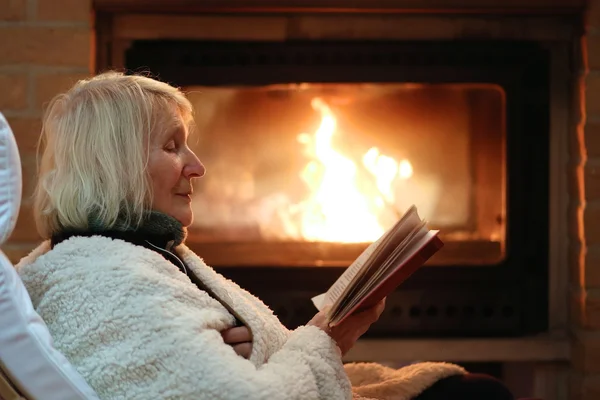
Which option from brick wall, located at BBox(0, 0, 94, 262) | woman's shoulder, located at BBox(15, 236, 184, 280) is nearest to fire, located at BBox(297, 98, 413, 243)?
brick wall, located at BBox(0, 0, 94, 262)

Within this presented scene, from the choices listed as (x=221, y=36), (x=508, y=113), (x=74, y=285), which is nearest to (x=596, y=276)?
(x=508, y=113)

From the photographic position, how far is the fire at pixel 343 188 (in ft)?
7.23

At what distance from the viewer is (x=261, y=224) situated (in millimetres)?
2207

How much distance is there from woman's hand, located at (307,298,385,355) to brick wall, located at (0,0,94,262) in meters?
0.95

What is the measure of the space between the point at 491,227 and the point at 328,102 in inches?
19.5

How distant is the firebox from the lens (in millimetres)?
2115

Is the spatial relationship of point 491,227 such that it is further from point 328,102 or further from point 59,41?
point 59,41

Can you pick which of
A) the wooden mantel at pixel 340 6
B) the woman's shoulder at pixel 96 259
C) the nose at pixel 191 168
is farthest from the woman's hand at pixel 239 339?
the wooden mantel at pixel 340 6

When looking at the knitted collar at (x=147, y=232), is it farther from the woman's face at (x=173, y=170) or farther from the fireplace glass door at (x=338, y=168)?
the fireplace glass door at (x=338, y=168)

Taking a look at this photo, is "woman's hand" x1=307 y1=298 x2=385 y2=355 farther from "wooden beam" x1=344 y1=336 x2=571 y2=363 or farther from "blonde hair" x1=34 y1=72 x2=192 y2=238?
"wooden beam" x1=344 y1=336 x2=571 y2=363

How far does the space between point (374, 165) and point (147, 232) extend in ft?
3.53

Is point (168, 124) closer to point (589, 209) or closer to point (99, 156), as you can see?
point (99, 156)

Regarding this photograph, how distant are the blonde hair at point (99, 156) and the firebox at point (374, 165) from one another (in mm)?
883

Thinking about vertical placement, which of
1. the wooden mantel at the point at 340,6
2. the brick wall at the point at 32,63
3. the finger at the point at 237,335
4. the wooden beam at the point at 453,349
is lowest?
the wooden beam at the point at 453,349
